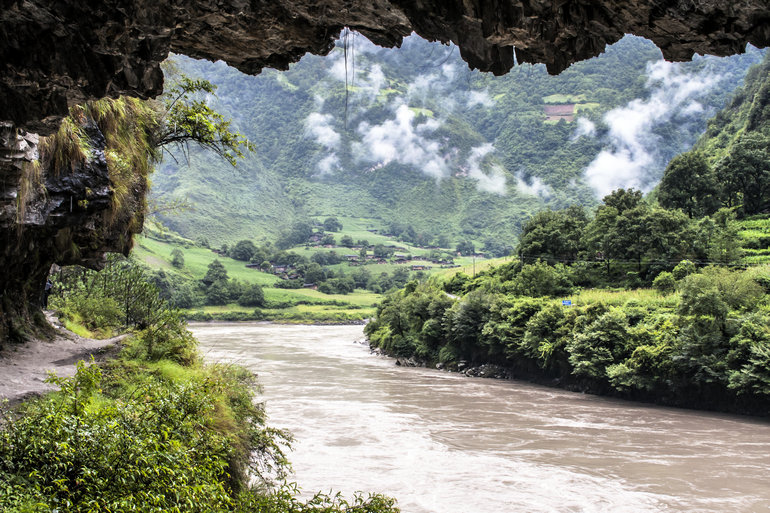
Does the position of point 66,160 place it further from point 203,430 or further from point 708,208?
point 708,208

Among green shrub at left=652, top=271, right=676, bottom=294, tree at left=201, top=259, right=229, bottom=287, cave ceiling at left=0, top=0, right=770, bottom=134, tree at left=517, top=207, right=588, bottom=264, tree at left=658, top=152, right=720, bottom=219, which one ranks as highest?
tree at left=658, top=152, right=720, bottom=219

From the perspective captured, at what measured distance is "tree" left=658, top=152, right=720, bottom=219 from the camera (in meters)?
62.7

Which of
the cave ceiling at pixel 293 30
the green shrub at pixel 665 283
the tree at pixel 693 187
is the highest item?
the tree at pixel 693 187

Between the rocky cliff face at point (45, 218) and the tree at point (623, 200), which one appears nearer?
the rocky cliff face at point (45, 218)

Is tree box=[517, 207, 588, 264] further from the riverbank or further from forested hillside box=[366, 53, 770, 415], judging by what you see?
the riverbank

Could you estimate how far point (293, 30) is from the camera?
5984 millimetres

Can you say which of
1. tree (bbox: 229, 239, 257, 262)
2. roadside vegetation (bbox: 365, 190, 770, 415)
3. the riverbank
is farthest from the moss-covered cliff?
tree (bbox: 229, 239, 257, 262)

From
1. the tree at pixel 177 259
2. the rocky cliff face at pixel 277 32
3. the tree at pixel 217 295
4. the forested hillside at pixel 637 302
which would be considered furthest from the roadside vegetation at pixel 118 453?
the tree at pixel 177 259

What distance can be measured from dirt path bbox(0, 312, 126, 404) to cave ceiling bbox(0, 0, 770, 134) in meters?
5.96

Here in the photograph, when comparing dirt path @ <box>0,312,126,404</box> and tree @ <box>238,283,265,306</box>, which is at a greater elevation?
dirt path @ <box>0,312,126,404</box>

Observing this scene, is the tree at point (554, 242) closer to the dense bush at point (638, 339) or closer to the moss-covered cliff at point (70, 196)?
the dense bush at point (638, 339)

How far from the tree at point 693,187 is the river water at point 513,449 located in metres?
34.1

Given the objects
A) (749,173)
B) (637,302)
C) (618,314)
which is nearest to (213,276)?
(749,173)

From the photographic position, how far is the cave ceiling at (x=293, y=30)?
459 cm
